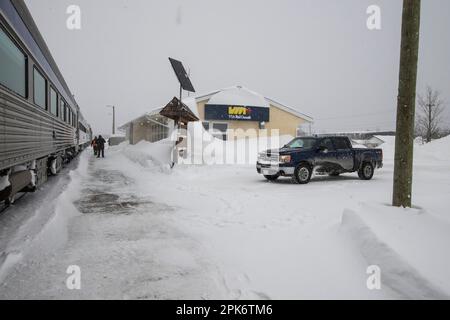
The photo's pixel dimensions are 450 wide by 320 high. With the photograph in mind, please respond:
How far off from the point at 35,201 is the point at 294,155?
7889mm

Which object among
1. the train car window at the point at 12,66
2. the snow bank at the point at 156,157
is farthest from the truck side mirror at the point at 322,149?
the train car window at the point at 12,66

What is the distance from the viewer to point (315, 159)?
11766 mm

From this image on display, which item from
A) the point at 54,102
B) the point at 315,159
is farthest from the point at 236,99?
the point at 54,102

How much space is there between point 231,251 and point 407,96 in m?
3.68

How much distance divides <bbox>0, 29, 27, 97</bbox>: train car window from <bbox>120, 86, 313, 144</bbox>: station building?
2044cm

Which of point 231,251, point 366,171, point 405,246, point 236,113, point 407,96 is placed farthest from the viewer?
point 236,113

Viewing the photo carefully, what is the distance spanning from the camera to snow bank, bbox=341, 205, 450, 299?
3.12 metres

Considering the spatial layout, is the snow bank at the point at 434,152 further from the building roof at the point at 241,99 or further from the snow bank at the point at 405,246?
the snow bank at the point at 405,246

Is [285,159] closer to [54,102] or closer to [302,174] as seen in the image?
[302,174]

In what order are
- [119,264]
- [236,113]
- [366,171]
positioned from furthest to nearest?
1. [236,113]
2. [366,171]
3. [119,264]

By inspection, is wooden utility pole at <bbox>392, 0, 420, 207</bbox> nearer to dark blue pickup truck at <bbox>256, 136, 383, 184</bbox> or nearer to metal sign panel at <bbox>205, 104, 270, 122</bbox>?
dark blue pickup truck at <bbox>256, 136, 383, 184</bbox>

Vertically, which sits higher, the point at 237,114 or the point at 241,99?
the point at 241,99

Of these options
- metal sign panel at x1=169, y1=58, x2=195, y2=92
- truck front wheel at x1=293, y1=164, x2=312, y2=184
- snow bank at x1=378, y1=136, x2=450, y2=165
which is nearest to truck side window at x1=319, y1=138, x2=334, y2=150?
truck front wheel at x1=293, y1=164, x2=312, y2=184

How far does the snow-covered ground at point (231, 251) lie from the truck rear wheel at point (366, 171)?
18.0 ft
